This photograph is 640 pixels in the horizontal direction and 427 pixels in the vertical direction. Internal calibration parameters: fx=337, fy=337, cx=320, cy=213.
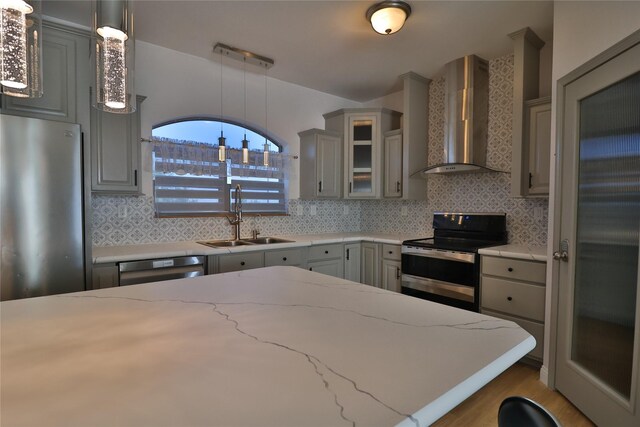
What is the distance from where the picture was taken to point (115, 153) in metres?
2.54

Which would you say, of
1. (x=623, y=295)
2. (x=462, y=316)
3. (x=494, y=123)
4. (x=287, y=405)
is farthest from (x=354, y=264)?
(x=287, y=405)

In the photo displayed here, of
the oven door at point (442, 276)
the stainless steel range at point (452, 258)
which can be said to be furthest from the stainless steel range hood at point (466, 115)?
the oven door at point (442, 276)

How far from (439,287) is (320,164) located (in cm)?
181

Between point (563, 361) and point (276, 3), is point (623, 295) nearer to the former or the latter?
point (563, 361)

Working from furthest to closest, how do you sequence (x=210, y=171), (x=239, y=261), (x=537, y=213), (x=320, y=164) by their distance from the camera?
(x=320, y=164) < (x=210, y=171) < (x=537, y=213) < (x=239, y=261)

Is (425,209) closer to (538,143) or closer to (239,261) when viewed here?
(538,143)

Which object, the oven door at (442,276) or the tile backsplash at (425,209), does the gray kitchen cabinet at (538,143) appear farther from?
the oven door at (442,276)

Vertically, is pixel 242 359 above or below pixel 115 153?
below

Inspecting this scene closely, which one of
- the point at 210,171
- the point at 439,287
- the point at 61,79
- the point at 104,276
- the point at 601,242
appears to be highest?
the point at 61,79

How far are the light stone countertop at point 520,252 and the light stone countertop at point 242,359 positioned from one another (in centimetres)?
178

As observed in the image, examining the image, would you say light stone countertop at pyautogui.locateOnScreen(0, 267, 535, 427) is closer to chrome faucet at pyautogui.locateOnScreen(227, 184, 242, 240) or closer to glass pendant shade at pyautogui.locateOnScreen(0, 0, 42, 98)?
glass pendant shade at pyautogui.locateOnScreen(0, 0, 42, 98)

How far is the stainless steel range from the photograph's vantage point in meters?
2.83

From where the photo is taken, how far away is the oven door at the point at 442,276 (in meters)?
2.81

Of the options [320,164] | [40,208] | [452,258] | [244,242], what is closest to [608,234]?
[452,258]
